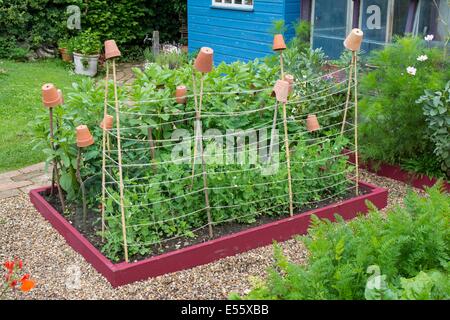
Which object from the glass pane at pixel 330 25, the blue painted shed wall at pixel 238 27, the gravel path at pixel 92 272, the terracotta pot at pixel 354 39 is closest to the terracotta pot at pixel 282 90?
the terracotta pot at pixel 354 39

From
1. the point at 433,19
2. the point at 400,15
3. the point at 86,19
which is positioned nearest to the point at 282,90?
the point at 433,19

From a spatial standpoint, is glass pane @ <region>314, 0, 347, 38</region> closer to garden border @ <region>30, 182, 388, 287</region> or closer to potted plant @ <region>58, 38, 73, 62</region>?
garden border @ <region>30, 182, 388, 287</region>

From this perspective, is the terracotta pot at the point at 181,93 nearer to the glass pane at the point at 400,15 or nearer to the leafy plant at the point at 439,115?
the leafy plant at the point at 439,115

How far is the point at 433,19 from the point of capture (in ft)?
21.5

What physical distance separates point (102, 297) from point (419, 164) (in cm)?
303

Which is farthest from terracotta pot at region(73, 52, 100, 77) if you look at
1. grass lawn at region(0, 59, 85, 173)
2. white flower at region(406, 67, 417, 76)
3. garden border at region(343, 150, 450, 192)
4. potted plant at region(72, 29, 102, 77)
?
white flower at region(406, 67, 417, 76)

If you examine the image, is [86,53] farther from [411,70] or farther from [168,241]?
[168,241]

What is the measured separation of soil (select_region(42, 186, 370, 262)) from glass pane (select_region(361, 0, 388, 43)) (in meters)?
3.22

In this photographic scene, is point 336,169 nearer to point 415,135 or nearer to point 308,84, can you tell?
point 415,135

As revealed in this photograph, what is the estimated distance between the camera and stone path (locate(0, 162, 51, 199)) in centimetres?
503

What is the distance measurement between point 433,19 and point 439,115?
7.79 ft

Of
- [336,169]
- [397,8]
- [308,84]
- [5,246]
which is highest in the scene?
[397,8]
